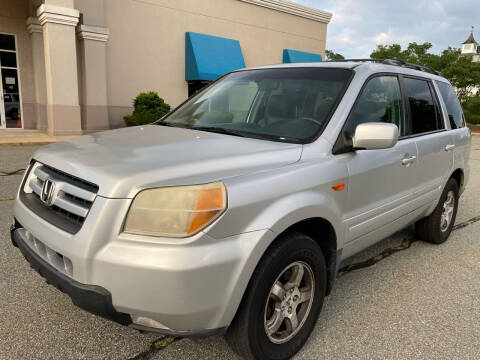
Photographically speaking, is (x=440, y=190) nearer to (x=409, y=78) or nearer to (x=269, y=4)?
(x=409, y=78)

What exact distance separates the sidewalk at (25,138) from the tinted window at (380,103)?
1166cm

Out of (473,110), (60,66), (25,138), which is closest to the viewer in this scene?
(25,138)

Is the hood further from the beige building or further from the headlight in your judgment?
the beige building

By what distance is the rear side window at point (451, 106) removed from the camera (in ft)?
14.8

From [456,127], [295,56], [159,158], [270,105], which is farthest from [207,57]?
[159,158]

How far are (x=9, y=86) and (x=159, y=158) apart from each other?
1618cm

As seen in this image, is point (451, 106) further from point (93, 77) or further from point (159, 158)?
point (93, 77)

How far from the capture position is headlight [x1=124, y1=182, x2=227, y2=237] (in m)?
1.92

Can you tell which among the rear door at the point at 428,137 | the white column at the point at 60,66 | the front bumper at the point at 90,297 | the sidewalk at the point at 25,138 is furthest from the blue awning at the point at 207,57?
the front bumper at the point at 90,297

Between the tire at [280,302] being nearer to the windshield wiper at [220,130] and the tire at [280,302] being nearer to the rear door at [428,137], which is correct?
the windshield wiper at [220,130]

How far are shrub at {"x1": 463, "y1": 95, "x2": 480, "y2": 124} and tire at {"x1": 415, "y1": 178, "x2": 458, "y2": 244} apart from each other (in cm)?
3244

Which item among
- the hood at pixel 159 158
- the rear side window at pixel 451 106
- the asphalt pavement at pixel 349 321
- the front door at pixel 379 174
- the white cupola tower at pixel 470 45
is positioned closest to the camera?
the hood at pixel 159 158

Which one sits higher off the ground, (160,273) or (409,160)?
(409,160)

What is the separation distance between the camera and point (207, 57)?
1839cm
